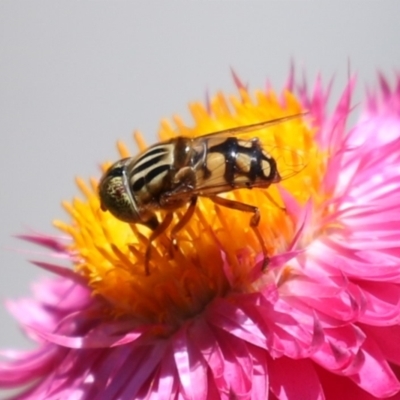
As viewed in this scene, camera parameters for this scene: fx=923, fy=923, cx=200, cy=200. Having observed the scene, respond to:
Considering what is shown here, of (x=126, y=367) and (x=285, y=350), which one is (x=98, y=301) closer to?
(x=126, y=367)

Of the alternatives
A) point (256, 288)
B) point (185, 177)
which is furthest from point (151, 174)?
point (256, 288)

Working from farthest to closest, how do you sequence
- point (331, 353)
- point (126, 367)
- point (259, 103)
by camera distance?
point (259, 103) → point (126, 367) → point (331, 353)

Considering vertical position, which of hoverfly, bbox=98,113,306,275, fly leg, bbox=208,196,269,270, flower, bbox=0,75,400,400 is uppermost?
hoverfly, bbox=98,113,306,275

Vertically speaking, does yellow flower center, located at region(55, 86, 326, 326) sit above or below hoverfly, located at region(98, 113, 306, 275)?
below

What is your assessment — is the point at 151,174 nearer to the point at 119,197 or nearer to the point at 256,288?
the point at 119,197

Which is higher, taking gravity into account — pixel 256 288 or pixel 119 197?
pixel 119 197

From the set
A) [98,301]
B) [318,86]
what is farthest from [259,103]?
[98,301]
